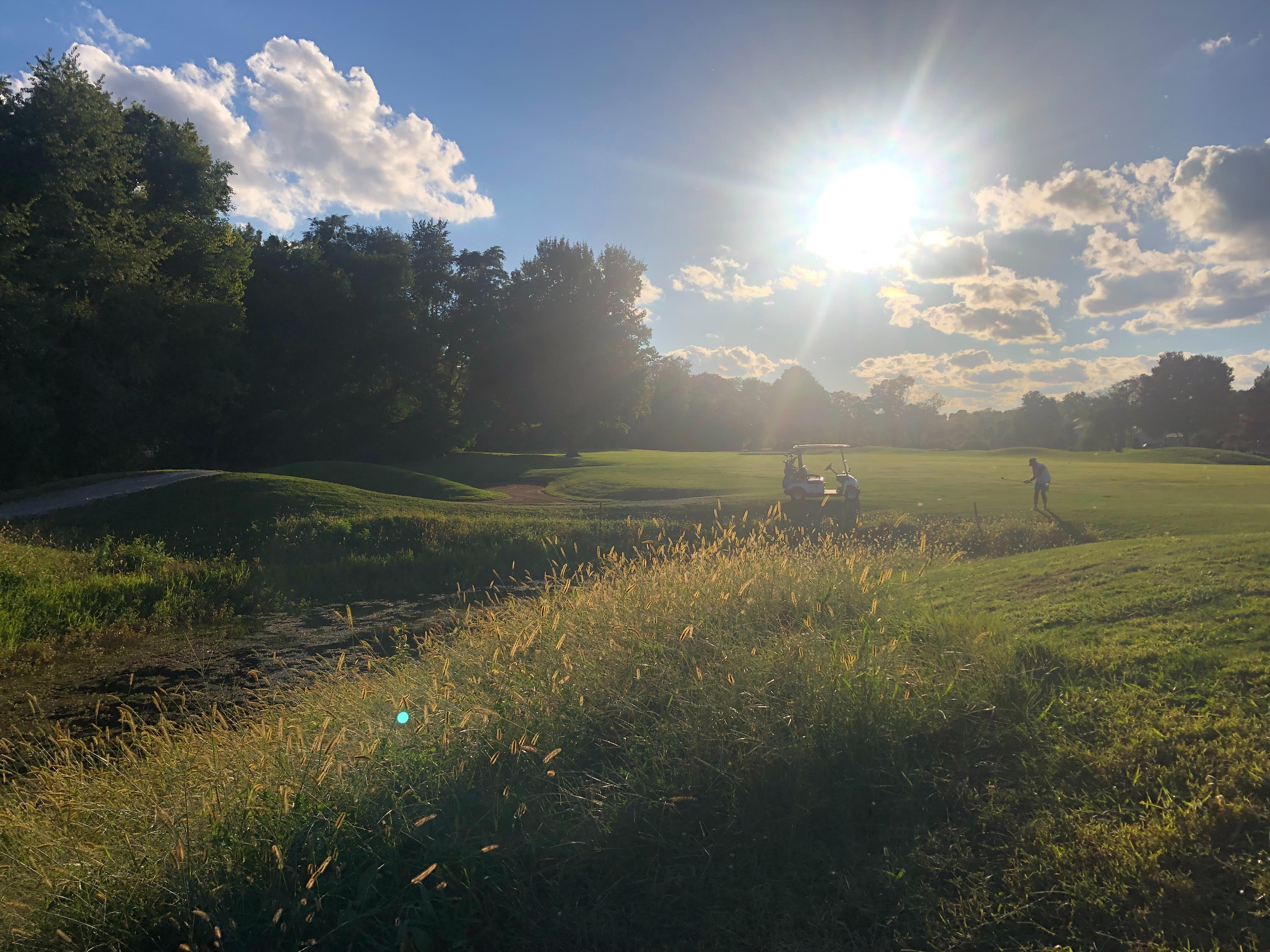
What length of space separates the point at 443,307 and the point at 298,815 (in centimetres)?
5526

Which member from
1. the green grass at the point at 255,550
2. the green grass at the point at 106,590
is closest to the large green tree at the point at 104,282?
the green grass at the point at 255,550

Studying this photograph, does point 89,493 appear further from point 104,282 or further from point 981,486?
point 981,486

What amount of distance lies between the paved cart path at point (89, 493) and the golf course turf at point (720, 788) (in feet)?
58.5

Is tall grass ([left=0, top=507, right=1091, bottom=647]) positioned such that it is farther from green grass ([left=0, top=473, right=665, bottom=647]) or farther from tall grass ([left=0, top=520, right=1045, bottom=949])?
tall grass ([left=0, top=520, right=1045, bottom=949])

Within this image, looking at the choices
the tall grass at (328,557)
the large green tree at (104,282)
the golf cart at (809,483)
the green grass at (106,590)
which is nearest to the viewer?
the green grass at (106,590)

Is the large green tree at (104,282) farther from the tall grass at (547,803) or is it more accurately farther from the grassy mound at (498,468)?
the tall grass at (547,803)

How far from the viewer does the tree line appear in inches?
1111

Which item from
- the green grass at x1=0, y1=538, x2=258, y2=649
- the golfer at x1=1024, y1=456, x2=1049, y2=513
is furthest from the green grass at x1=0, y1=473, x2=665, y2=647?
the golfer at x1=1024, y1=456, x2=1049, y2=513

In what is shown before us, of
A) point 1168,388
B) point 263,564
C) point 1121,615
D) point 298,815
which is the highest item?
point 1168,388

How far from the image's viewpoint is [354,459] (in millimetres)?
48906

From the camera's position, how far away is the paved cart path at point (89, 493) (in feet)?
70.4

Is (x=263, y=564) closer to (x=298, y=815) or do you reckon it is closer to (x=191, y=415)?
(x=298, y=815)

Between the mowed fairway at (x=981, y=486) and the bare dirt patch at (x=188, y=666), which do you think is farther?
the mowed fairway at (x=981, y=486)

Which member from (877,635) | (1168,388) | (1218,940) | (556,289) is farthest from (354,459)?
(1168,388)
